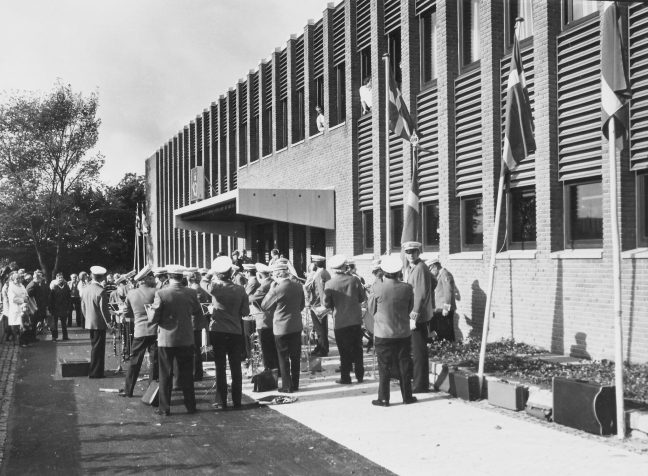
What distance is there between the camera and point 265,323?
1348 centimetres

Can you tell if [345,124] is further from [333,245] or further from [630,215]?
[630,215]

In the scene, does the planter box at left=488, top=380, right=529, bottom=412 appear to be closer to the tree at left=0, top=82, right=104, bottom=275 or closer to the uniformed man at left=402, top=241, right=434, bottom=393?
the uniformed man at left=402, top=241, right=434, bottom=393

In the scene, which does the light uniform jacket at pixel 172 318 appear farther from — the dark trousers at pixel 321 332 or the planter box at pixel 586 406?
the dark trousers at pixel 321 332

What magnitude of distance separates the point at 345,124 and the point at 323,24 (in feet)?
12.5

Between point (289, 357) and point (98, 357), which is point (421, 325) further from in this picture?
point (98, 357)

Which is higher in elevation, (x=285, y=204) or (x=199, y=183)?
(x=199, y=183)

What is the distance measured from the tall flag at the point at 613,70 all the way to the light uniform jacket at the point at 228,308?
540 centimetres

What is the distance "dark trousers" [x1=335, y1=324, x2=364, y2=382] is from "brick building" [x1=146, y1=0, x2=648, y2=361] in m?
3.55

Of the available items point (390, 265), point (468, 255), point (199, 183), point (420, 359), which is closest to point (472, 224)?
point (468, 255)

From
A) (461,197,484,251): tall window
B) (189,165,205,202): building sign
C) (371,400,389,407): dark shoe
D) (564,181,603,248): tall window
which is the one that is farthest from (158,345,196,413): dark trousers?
(189,165,205,202): building sign

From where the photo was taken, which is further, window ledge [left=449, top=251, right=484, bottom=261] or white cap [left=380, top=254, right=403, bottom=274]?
window ledge [left=449, top=251, right=484, bottom=261]

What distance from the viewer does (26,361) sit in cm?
1722

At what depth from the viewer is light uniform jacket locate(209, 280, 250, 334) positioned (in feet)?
36.4

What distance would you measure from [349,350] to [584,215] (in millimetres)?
4688
